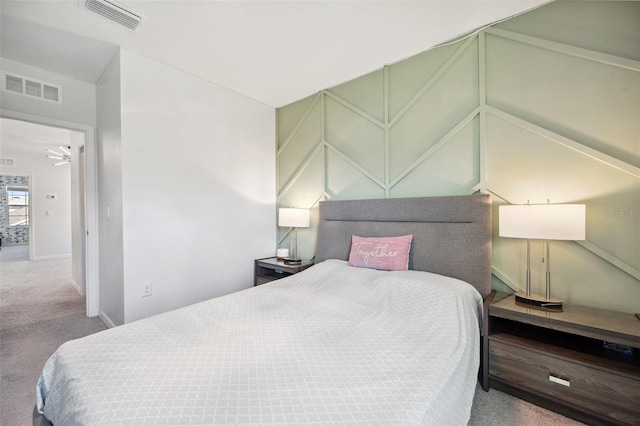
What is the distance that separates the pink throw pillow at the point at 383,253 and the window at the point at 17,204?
436 inches

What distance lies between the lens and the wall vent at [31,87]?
2.47 metres

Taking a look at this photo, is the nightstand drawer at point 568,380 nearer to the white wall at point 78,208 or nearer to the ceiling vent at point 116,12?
the ceiling vent at point 116,12

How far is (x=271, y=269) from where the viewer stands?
3.36m

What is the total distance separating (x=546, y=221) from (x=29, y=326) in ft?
15.2

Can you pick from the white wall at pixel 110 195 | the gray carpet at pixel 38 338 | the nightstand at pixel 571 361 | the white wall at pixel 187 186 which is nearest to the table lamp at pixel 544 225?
the nightstand at pixel 571 361

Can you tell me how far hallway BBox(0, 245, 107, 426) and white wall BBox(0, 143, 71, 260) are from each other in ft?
6.26

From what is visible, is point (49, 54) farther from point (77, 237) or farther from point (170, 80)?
point (77, 237)

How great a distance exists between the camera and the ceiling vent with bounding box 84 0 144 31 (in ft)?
6.04

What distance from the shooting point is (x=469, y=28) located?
2.09 meters

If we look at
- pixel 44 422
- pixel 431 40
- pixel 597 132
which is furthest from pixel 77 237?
pixel 597 132

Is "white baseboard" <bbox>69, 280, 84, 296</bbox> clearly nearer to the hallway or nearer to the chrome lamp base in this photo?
the hallway

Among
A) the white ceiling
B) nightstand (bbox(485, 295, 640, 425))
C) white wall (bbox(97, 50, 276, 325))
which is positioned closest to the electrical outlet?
white wall (bbox(97, 50, 276, 325))

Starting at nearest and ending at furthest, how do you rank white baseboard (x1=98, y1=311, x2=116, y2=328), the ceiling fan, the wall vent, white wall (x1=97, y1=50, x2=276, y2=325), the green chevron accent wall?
the green chevron accent wall, white wall (x1=97, y1=50, x2=276, y2=325), the wall vent, white baseboard (x1=98, y1=311, x2=116, y2=328), the ceiling fan

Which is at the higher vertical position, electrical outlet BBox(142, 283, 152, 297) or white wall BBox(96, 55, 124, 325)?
white wall BBox(96, 55, 124, 325)
